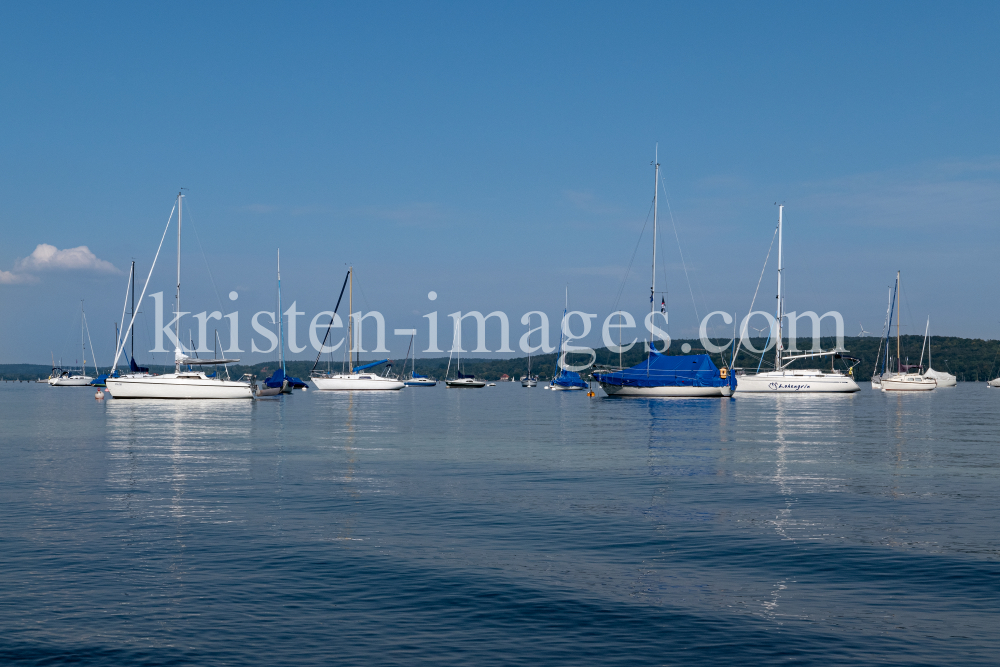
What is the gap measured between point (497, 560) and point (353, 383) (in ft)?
455

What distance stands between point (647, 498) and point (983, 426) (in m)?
A: 48.6

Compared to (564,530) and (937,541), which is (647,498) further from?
(937,541)

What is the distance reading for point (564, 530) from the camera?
20203mm

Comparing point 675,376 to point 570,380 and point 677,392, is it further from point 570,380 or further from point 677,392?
point 570,380

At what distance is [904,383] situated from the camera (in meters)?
162

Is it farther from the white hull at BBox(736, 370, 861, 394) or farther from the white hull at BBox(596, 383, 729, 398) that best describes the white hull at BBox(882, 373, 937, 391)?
the white hull at BBox(596, 383, 729, 398)

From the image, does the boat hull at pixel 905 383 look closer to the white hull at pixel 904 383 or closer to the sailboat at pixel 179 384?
the white hull at pixel 904 383

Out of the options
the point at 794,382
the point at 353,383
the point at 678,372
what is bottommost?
the point at 353,383

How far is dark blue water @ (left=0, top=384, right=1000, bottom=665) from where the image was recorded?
39.1 feet

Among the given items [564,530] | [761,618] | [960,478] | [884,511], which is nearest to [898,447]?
[960,478]

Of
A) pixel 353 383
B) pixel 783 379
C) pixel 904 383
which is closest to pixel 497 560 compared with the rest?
pixel 783 379

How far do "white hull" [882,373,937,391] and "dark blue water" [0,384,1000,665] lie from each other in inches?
5198

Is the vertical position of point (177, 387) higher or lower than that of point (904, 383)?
higher

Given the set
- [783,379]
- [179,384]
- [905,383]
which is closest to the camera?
[179,384]
